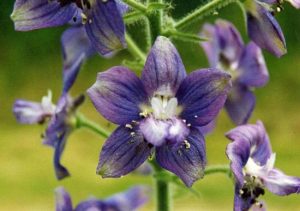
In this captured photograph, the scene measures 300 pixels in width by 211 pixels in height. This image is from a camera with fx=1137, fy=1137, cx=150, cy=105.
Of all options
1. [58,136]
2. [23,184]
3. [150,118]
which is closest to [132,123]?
[150,118]

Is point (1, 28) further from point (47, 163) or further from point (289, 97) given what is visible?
point (289, 97)

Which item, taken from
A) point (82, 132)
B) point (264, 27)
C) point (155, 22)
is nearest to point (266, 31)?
point (264, 27)

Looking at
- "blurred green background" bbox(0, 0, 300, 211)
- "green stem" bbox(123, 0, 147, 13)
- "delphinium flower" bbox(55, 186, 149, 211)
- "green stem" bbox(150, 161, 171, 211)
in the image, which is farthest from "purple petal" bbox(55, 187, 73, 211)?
"blurred green background" bbox(0, 0, 300, 211)

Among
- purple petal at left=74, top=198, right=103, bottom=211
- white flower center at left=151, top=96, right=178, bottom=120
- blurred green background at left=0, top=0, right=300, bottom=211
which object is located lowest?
blurred green background at left=0, top=0, right=300, bottom=211

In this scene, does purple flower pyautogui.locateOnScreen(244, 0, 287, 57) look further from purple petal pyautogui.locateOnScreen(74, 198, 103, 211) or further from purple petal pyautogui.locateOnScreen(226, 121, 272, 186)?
purple petal pyautogui.locateOnScreen(74, 198, 103, 211)

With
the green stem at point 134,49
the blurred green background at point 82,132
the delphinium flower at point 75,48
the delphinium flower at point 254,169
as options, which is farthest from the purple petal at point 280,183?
the blurred green background at point 82,132
